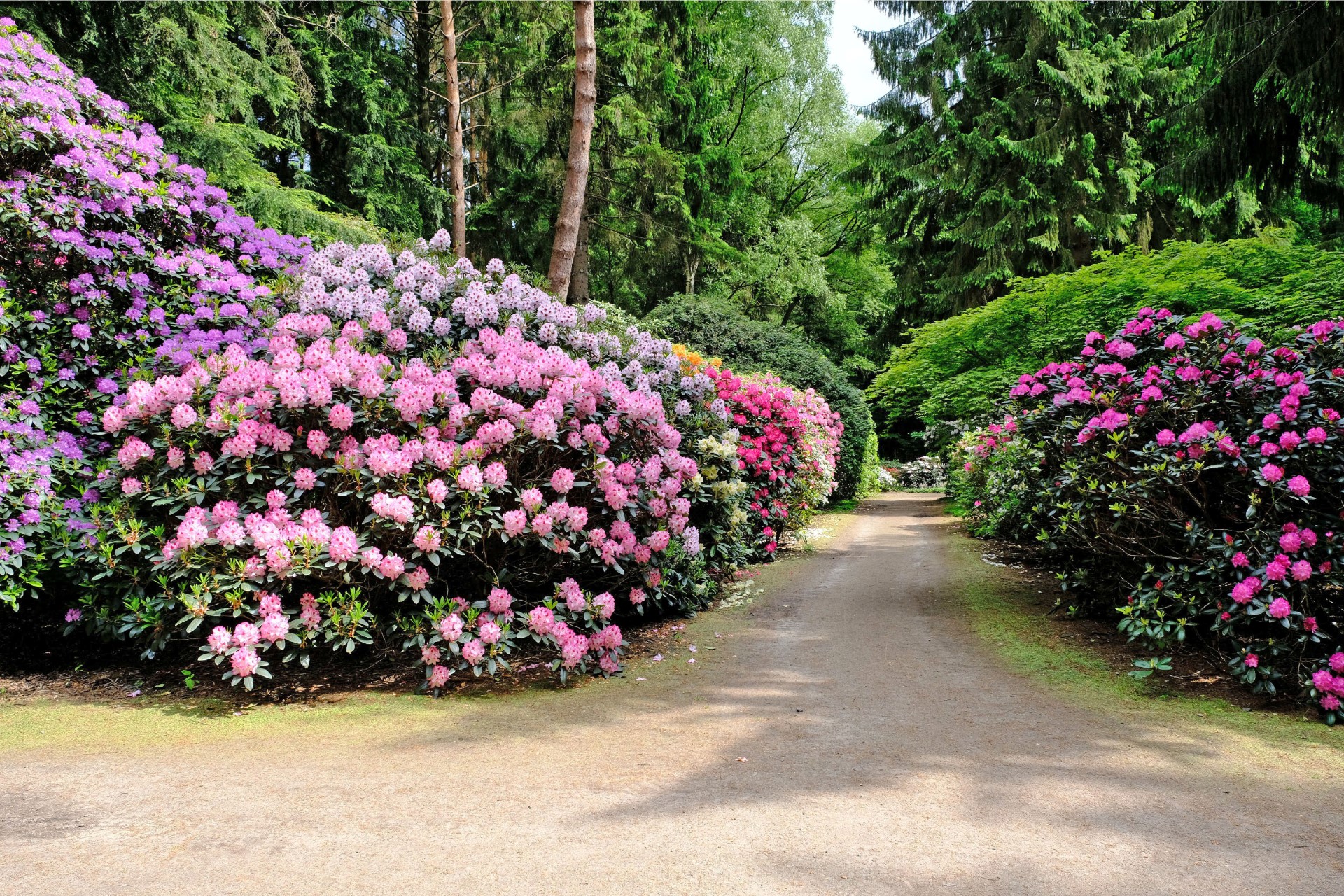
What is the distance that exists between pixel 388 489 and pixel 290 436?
59 cm

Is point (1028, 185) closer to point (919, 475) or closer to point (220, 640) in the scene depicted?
point (919, 475)

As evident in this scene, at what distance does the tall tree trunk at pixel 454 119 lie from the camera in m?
10.6

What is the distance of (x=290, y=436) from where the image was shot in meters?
4.07

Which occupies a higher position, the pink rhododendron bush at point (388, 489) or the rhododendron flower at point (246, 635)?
the pink rhododendron bush at point (388, 489)

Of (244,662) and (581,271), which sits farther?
(581,271)

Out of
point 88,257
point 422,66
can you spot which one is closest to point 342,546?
point 88,257

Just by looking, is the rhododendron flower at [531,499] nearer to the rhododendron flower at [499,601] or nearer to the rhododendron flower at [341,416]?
the rhododendron flower at [499,601]

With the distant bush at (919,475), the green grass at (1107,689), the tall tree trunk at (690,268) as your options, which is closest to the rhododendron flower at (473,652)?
the green grass at (1107,689)

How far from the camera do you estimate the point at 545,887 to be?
7.18ft

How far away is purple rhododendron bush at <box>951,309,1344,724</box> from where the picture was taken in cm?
375

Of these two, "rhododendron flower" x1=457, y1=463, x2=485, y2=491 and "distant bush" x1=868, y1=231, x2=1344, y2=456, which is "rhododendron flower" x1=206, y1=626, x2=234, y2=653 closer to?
"rhododendron flower" x1=457, y1=463, x2=485, y2=491

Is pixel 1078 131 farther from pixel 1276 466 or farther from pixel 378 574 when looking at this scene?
pixel 378 574

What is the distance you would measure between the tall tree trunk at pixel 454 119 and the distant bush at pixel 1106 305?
677cm

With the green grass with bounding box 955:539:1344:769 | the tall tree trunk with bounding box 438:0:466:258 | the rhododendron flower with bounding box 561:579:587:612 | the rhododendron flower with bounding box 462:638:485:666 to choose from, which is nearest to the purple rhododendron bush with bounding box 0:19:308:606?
the rhododendron flower with bounding box 462:638:485:666
